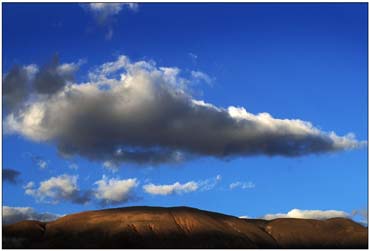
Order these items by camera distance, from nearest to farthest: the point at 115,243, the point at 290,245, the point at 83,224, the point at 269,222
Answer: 1. the point at 115,243
2. the point at 83,224
3. the point at 290,245
4. the point at 269,222

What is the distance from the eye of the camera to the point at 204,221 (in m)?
126

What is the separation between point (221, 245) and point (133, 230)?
18.7 metres

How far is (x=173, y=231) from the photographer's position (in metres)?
120

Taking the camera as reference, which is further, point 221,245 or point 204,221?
point 204,221

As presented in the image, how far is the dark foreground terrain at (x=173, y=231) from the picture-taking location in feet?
374

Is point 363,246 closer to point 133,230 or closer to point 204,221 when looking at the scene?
point 204,221

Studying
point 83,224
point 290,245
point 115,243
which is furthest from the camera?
point 290,245

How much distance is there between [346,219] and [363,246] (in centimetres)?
1535

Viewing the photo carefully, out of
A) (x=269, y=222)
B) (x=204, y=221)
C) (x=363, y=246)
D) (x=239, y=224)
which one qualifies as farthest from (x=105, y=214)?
(x=363, y=246)

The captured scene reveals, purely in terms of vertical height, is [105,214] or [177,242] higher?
[105,214]

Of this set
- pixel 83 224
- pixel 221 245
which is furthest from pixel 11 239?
pixel 221 245

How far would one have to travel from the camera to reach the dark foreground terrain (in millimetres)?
113938

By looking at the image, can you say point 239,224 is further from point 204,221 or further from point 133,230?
point 133,230

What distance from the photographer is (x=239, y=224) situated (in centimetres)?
12850
